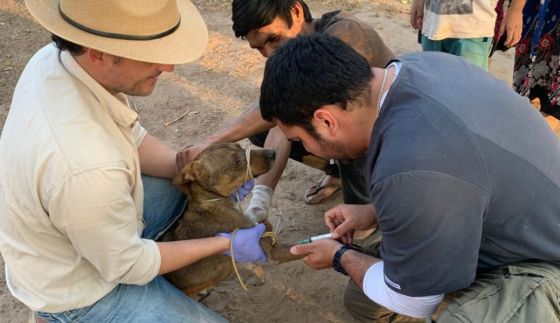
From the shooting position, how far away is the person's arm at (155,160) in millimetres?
4387

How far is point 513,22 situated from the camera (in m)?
5.50

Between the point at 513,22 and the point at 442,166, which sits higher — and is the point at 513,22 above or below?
below

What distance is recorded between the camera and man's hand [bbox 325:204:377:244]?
382cm

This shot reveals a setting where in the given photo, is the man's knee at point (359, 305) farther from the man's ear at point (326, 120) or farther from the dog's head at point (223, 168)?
the man's ear at point (326, 120)

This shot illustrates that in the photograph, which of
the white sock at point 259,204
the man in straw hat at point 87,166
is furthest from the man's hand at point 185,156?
the man in straw hat at point 87,166

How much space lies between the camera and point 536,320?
2.65 metres

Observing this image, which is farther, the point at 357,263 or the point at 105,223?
the point at 357,263

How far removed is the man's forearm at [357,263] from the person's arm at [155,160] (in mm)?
1759

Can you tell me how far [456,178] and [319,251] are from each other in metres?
1.42

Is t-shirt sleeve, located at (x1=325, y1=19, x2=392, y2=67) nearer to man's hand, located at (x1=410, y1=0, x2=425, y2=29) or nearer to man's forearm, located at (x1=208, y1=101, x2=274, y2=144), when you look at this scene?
man's forearm, located at (x1=208, y1=101, x2=274, y2=144)

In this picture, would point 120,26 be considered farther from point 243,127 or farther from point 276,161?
point 276,161

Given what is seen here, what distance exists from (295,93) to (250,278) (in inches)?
106

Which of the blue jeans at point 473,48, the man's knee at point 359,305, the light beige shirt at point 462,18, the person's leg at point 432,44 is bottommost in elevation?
the man's knee at point 359,305

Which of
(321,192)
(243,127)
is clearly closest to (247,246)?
(243,127)
